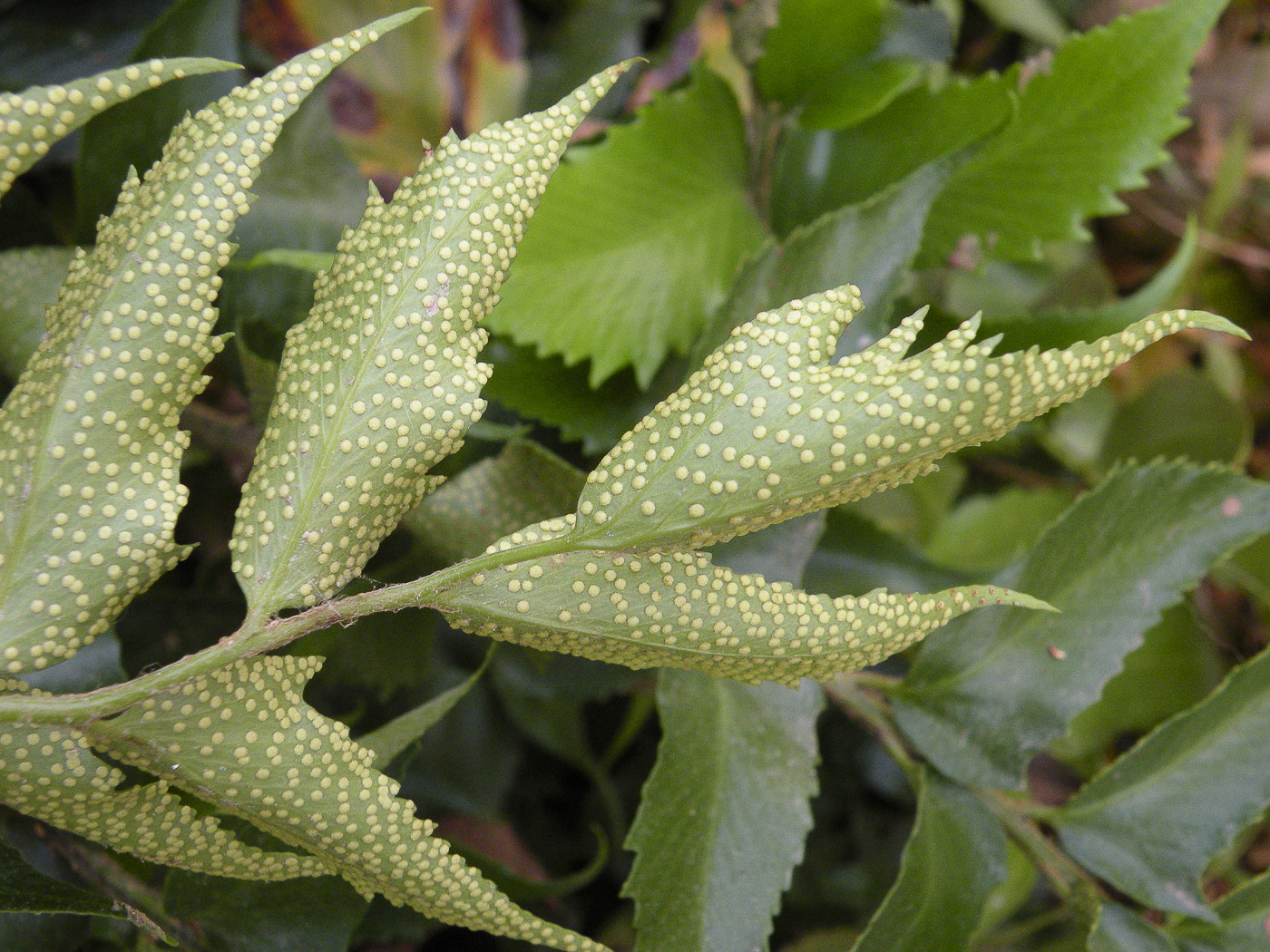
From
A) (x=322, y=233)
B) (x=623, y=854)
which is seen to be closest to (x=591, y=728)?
(x=623, y=854)

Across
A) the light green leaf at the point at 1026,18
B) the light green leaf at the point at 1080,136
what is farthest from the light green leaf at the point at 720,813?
the light green leaf at the point at 1026,18

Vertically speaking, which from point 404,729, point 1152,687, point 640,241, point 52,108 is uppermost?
point 52,108

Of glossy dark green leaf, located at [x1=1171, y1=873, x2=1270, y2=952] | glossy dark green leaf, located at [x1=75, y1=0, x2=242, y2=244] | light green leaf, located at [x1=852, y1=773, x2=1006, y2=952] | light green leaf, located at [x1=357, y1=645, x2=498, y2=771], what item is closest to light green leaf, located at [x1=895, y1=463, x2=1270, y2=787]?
light green leaf, located at [x1=852, y1=773, x2=1006, y2=952]

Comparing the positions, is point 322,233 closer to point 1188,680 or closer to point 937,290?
point 937,290

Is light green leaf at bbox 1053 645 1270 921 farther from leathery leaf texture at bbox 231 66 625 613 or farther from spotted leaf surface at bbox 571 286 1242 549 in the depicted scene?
leathery leaf texture at bbox 231 66 625 613

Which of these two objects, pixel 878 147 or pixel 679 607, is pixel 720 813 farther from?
pixel 878 147

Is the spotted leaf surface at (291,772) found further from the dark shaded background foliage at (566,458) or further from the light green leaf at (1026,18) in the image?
the light green leaf at (1026,18)

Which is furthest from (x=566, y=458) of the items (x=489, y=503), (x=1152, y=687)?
(x=1152, y=687)
